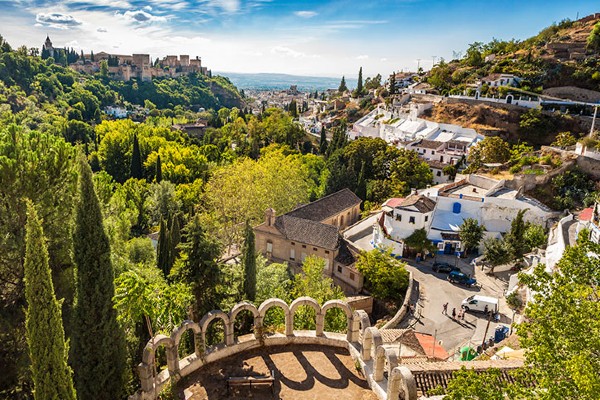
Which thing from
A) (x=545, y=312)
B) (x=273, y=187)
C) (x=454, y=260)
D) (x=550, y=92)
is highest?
(x=550, y=92)

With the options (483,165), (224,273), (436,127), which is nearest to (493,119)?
(436,127)

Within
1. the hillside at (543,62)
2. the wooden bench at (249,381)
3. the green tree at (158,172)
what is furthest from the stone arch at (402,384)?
the hillside at (543,62)

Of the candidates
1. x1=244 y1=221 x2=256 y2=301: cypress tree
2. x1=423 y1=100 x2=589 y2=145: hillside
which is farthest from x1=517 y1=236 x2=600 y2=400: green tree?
x1=423 y1=100 x2=589 y2=145: hillside

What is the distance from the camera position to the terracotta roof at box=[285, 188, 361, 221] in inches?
1656

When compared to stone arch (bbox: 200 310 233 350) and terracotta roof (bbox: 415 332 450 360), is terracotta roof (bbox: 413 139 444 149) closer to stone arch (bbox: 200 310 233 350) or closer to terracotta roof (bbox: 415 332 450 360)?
terracotta roof (bbox: 415 332 450 360)

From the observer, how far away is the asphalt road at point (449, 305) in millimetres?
28172

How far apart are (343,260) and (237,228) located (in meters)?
12.8

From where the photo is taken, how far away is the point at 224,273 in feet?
67.4

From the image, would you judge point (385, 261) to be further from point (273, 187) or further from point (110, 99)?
point (110, 99)

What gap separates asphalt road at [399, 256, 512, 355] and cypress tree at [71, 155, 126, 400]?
1974 cm

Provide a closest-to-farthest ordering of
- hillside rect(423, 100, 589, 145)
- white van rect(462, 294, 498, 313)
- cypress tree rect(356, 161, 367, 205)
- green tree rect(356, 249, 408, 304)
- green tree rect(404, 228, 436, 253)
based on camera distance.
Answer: white van rect(462, 294, 498, 313), green tree rect(356, 249, 408, 304), green tree rect(404, 228, 436, 253), cypress tree rect(356, 161, 367, 205), hillside rect(423, 100, 589, 145)

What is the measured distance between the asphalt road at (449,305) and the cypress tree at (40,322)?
22.0m

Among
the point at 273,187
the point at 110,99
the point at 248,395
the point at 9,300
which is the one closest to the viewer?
the point at 248,395

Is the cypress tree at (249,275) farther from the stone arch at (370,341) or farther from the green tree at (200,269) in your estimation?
the stone arch at (370,341)
